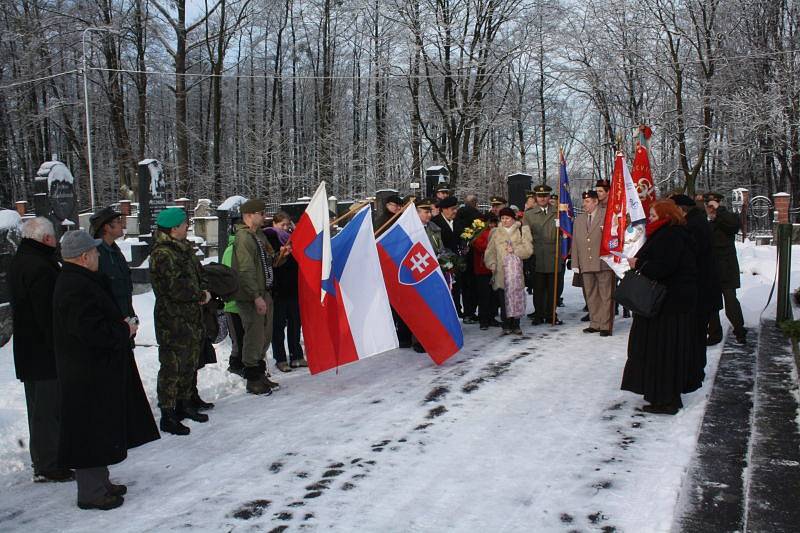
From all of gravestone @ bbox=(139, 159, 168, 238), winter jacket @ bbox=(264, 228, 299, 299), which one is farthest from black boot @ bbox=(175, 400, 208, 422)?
gravestone @ bbox=(139, 159, 168, 238)

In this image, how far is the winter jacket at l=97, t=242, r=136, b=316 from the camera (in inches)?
227

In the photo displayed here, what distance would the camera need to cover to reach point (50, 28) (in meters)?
31.3

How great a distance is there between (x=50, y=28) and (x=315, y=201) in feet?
100

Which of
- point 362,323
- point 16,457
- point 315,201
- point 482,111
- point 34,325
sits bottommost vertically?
point 16,457

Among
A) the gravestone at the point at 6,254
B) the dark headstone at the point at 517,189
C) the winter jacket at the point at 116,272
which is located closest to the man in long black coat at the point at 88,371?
the winter jacket at the point at 116,272

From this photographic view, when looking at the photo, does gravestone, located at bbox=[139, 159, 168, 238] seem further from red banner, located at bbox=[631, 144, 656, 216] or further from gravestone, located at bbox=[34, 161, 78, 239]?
red banner, located at bbox=[631, 144, 656, 216]

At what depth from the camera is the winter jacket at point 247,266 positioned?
6512 millimetres

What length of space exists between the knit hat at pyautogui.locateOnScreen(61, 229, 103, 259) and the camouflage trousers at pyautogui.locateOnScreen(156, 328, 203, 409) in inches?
60.2

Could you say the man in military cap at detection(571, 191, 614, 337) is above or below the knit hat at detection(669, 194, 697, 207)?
below

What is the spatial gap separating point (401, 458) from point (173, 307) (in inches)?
84.3

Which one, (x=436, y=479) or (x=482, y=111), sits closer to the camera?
(x=436, y=479)

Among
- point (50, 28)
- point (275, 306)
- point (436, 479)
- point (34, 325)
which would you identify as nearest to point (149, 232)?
point (275, 306)

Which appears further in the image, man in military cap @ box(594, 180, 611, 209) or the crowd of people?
man in military cap @ box(594, 180, 611, 209)

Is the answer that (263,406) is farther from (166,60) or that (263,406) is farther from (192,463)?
(166,60)
